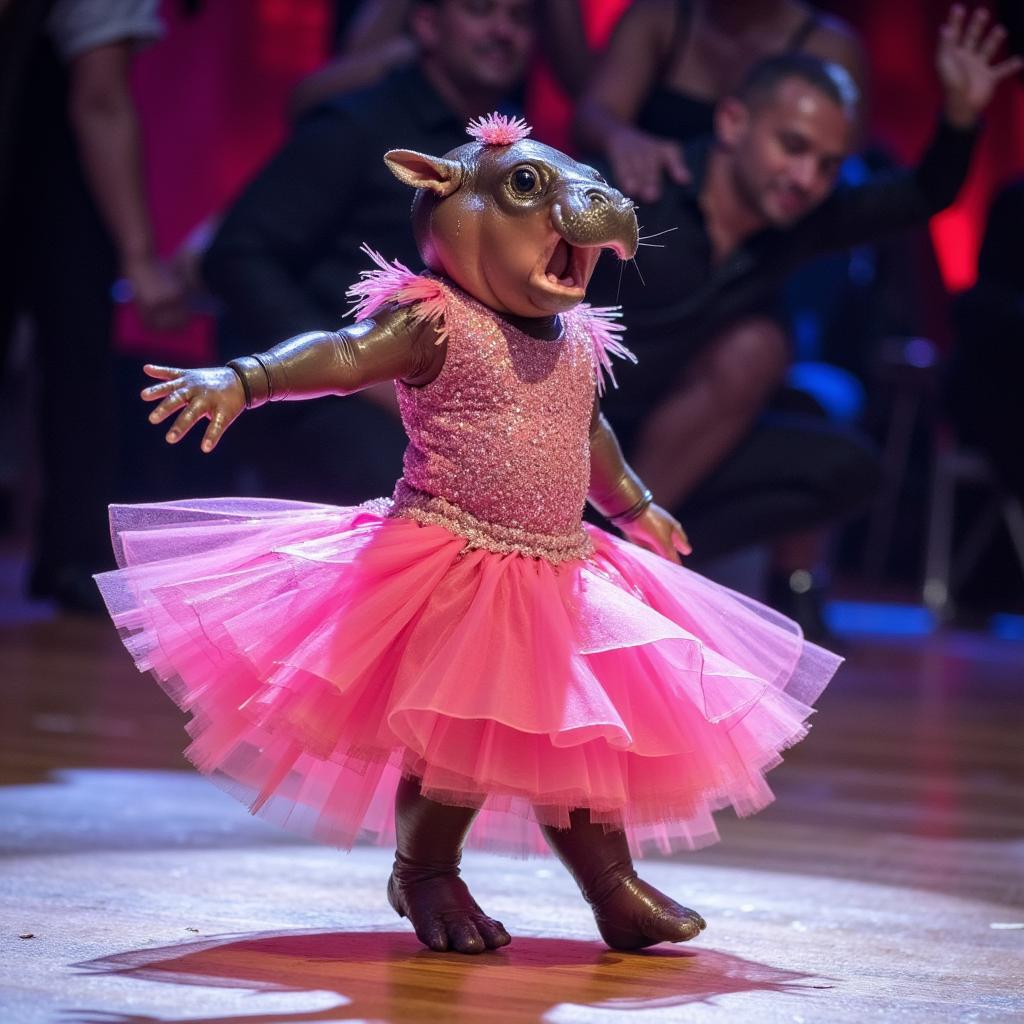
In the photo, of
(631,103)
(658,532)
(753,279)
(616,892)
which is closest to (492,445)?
(658,532)

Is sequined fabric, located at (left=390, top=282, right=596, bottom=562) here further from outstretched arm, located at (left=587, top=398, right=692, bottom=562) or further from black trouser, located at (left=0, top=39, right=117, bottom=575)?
black trouser, located at (left=0, top=39, right=117, bottom=575)

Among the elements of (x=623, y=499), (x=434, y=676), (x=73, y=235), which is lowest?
(x=434, y=676)

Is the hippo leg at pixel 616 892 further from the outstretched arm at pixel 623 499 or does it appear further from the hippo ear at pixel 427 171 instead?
the hippo ear at pixel 427 171

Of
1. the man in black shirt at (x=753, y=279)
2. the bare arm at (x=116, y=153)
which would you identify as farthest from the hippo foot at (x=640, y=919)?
the bare arm at (x=116, y=153)

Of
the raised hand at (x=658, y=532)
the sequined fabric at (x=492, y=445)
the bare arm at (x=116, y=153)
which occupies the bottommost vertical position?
the raised hand at (x=658, y=532)

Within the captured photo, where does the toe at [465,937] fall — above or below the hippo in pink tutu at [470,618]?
below

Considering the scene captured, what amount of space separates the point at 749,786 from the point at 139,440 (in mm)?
3488

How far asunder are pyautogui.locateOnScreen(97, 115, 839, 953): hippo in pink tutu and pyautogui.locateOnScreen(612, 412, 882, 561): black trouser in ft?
6.13

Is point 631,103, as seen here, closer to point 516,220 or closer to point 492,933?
point 516,220

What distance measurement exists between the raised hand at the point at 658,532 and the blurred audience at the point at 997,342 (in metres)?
2.64

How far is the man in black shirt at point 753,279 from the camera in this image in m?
2.56

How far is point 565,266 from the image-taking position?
1.21 meters

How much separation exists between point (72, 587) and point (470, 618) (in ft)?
7.35

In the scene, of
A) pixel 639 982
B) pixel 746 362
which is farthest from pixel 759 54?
pixel 639 982
